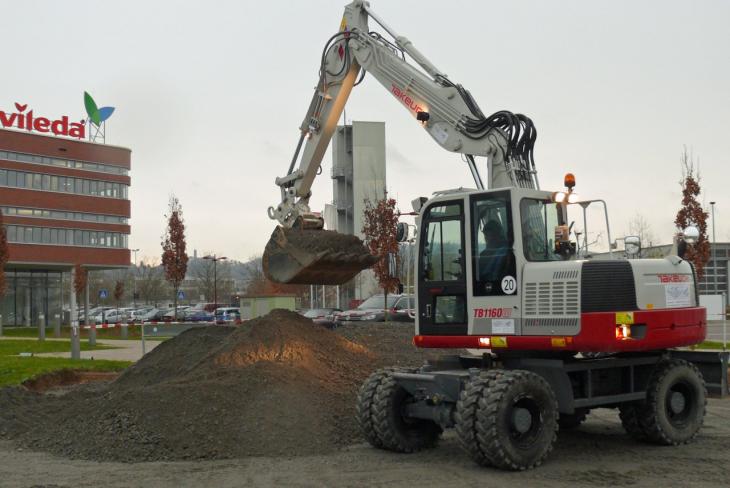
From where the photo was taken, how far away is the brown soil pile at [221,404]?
9.82 metres

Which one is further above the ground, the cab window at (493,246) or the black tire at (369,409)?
the cab window at (493,246)

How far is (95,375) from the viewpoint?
1848cm

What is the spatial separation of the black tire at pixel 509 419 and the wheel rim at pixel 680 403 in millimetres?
2252

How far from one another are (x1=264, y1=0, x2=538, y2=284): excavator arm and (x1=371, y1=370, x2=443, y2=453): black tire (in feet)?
9.92

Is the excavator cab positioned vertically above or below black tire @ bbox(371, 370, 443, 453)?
above

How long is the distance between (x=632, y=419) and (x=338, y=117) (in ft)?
24.8

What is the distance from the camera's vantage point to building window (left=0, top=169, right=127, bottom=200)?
162ft

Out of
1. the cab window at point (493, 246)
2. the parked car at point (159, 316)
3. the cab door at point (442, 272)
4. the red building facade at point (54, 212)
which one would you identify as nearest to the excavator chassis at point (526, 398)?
the cab door at point (442, 272)

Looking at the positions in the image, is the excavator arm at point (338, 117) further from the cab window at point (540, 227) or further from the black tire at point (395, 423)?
the black tire at point (395, 423)

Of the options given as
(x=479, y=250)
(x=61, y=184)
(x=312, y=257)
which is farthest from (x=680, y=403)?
(x=61, y=184)

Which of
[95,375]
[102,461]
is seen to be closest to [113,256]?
[95,375]

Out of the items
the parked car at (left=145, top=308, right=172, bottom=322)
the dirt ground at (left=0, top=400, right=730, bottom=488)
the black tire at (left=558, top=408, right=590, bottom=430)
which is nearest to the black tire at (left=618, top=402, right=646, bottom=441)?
the dirt ground at (left=0, top=400, right=730, bottom=488)

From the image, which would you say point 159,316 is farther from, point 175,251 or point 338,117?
point 338,117

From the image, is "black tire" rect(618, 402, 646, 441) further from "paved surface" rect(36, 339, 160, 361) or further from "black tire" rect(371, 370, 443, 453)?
"paved surface" rect(36, 339, 160, 361)
